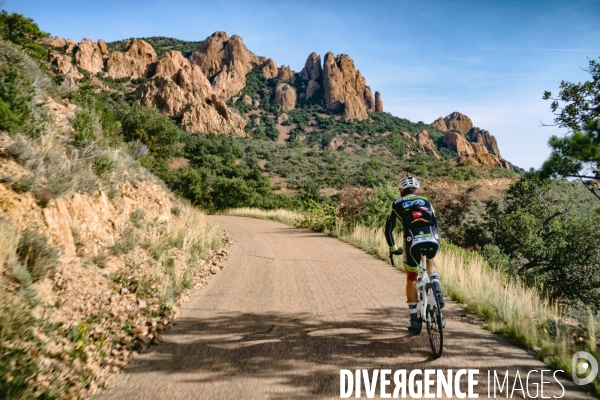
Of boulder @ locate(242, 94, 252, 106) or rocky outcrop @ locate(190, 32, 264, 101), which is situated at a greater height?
rocky outcrop @ locate(190, 32, 264, 101)

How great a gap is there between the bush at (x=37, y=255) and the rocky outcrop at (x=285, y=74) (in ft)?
446

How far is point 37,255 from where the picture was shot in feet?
13.3

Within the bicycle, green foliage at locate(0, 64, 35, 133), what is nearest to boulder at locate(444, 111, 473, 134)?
the bicycle

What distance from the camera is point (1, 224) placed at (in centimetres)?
383

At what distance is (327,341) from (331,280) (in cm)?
288

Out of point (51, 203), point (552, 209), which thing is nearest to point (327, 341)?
point (51, 203)

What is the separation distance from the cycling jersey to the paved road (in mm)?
1094

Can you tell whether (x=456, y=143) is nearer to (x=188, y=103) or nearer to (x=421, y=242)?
(x=188, y=103)

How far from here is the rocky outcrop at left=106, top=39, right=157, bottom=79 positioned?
87.9 m

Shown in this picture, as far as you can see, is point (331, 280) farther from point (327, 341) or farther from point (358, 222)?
point (358, 222)

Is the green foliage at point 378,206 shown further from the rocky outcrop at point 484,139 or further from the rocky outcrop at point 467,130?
the rocky outcrop at point 484,139

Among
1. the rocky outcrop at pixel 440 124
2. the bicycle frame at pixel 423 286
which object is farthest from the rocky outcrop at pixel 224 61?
the bicycle frame at pixel 423 286

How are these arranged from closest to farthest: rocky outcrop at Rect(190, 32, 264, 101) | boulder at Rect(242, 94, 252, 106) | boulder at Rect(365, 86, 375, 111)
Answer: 1. boulder at Rect(242, 94, 252, 106)
2. rocky outcrop at Rect(190, 32, 264, 101)
3. boulder at Rect(365, 86, 375, 111)

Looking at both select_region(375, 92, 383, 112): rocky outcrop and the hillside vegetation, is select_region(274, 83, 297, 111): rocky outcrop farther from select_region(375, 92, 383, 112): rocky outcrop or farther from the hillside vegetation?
the hillside vegetation
